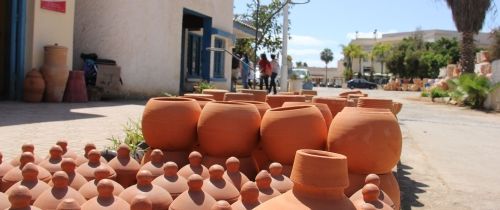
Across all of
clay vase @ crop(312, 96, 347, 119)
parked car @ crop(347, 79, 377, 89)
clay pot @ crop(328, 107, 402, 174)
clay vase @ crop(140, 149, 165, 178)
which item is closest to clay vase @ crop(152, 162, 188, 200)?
clay vase @ crop(140, 149, 165, 178)

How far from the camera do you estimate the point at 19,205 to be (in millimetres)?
1549

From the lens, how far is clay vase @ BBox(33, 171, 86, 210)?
178cm

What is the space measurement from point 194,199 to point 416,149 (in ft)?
19.4

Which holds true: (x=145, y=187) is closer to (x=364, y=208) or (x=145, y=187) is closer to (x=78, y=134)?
(x=364, y=208)

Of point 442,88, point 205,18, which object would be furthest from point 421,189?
point 442,88

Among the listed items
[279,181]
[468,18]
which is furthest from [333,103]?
[468,18]

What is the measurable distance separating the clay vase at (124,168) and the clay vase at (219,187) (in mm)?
630

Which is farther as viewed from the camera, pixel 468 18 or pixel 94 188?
pixel 468 18

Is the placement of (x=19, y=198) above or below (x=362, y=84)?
below

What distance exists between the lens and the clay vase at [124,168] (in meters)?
2.46

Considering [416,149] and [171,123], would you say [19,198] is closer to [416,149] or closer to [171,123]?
[171,123]

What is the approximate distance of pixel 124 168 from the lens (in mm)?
2479

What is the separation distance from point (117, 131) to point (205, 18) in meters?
10.5

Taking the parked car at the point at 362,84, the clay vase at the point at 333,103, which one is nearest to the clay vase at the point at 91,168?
the clay vase at the point at 333,103
